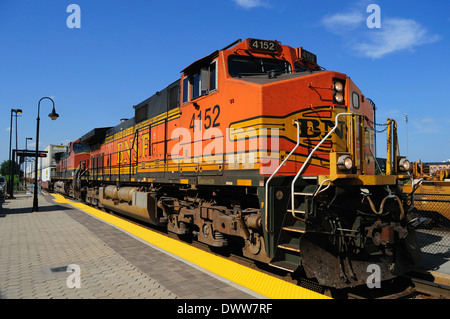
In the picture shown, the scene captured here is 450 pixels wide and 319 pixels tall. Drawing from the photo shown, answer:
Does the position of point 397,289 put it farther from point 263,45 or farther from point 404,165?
point 263,45

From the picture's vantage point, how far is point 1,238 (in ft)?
28.8

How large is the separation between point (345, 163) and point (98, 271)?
4496 millimetres

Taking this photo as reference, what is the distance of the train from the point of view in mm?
4785

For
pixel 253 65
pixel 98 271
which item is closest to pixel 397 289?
pixel 253 65

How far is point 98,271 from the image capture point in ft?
18.4

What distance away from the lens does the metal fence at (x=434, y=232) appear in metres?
6.65

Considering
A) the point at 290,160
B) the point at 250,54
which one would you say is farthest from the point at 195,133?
the point at 290,160

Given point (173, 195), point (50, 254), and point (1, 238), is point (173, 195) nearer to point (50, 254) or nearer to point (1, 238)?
point (50, 254)

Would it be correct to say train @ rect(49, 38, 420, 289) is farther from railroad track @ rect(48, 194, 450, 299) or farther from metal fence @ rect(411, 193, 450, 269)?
metal fence @ rect(411, 193, 450, 269)

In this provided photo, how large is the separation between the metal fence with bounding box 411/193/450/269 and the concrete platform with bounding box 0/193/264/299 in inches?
165

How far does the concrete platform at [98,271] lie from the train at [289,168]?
3.68ft

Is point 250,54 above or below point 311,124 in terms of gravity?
above

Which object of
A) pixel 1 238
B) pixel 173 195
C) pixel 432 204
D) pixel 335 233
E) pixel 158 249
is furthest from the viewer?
pixel 432 204

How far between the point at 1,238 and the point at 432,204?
1361 centimetres
